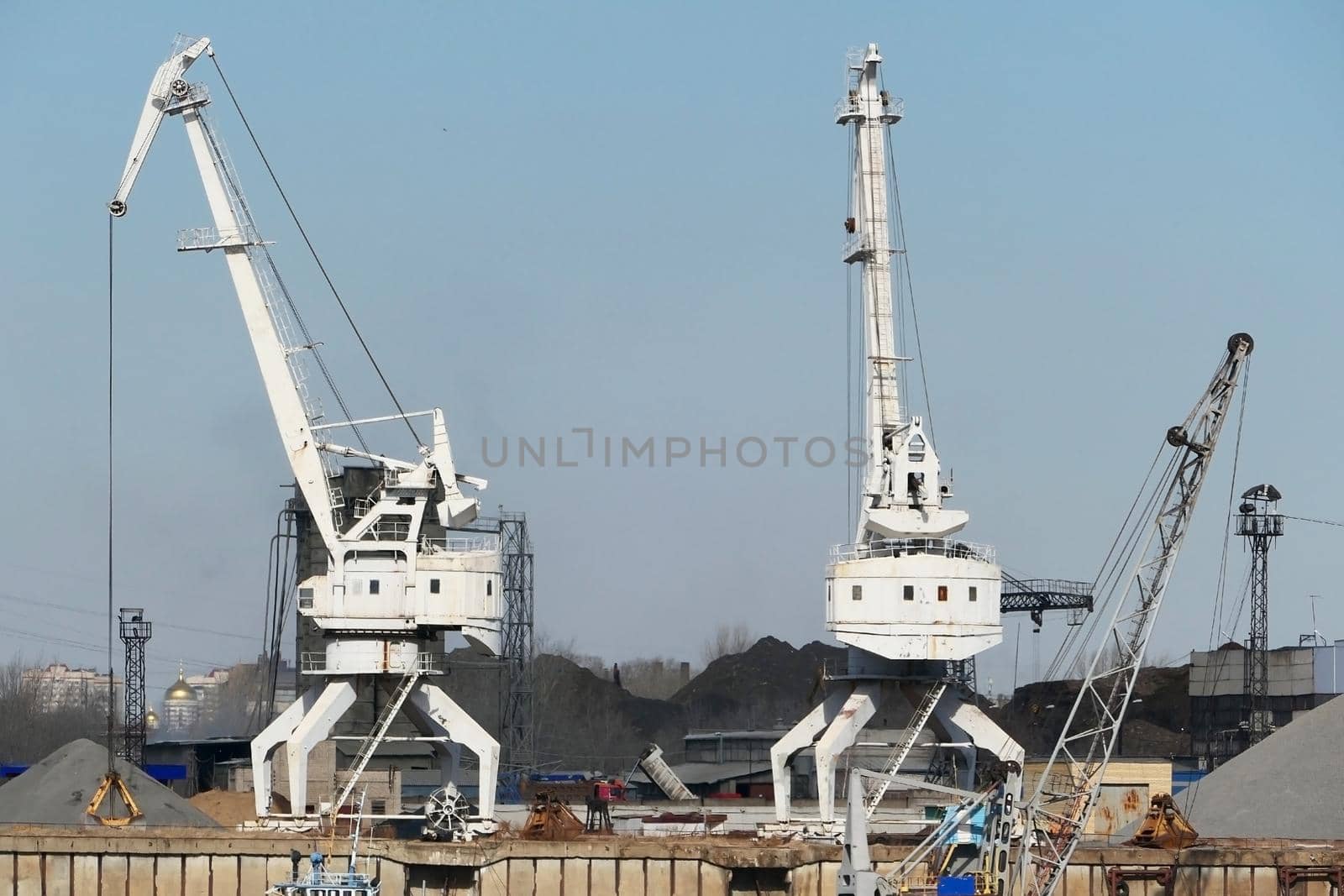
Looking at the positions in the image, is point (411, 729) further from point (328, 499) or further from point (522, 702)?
point (328, 499)

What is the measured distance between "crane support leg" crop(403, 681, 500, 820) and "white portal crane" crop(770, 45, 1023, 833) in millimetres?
9329

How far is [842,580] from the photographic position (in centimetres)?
6762

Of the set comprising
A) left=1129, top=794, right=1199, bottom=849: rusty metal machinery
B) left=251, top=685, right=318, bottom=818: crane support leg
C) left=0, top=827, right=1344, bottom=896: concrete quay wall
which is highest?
left=251, top=685, right=318, bottom=818: crane support leg

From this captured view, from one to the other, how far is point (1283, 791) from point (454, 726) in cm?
2932

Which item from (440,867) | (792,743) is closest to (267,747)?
(440,867)

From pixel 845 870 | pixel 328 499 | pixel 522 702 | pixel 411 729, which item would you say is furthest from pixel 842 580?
pixel 522 702

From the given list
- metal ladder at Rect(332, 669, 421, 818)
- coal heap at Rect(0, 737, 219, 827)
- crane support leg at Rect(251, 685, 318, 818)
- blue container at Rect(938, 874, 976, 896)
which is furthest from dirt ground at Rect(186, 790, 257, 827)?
blue container at Rect(938, 874, 976, 896)

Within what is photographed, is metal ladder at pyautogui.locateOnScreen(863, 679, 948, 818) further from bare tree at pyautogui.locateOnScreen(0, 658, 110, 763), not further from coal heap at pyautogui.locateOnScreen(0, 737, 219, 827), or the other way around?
bare tree at pyautogui.locateOnScreen(0, 658, 110, 763)

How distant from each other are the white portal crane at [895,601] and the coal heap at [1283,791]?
10.0 meters

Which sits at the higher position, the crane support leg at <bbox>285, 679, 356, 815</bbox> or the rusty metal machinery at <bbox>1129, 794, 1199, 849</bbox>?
the crane support leg at <bbox>285, 679, 356, 815</bbox>

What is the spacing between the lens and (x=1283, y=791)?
73.1m

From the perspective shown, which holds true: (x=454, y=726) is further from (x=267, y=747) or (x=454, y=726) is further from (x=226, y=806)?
(x=226, y=806)

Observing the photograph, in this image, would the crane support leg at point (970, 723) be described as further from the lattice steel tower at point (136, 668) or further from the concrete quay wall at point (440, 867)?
the lattice steel tower at point (136, 668)

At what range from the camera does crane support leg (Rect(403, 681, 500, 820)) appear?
6794 cm
